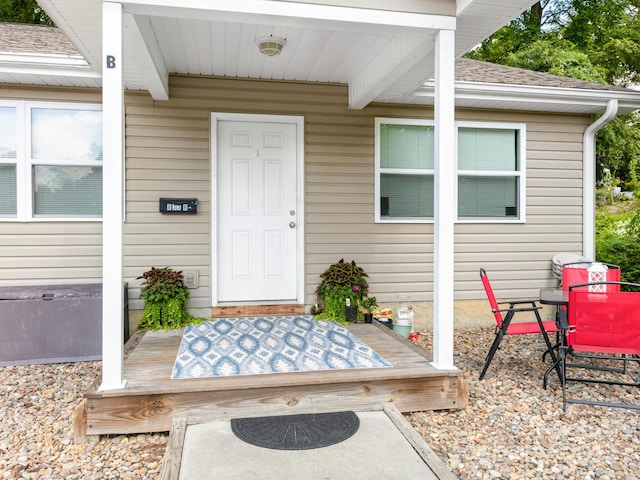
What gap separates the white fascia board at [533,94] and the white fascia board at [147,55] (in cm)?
260

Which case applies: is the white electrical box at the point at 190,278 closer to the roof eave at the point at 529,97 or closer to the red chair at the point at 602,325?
the roof eave at the point at 529,97

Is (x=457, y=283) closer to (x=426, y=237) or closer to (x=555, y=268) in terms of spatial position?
(x=426, y=237)

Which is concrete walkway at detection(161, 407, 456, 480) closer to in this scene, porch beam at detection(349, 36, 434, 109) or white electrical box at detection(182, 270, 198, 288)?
white electrical box at detection(182, 270, 198, 288)

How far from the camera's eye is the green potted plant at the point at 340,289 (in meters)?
5.09

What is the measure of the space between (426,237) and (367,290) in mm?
984

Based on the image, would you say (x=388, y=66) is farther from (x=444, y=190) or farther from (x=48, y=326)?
(x=48, y=326)

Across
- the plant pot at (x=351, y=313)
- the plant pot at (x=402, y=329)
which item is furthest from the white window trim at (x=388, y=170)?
the plant pot at (x=402, y=329)

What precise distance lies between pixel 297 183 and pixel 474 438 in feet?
10.7

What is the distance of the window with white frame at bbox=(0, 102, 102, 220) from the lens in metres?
4.86

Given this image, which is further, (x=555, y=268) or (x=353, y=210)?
(x=555, y=268)

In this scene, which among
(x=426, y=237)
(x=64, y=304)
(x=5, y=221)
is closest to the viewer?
(x=64, y=304)

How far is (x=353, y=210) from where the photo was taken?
551 cm

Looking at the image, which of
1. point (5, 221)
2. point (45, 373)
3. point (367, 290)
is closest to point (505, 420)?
point (367, 290)

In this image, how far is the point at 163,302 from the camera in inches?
188
